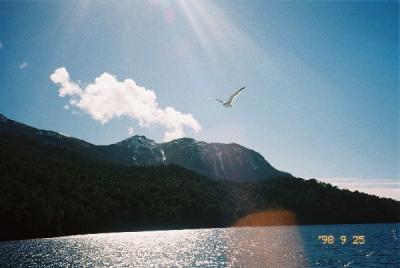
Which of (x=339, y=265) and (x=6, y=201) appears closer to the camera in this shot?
(x=339, y=265)

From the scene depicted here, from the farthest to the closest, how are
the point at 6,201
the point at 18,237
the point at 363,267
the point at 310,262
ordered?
1. the point at 6,201
2. the point at 18,237
3. the point at 310,262
4. the point at 363,267

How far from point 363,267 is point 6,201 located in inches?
5694

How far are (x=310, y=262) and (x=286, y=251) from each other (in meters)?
23.9

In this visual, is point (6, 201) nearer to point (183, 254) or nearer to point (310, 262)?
point (183, 254)

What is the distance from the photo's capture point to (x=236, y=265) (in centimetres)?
8312

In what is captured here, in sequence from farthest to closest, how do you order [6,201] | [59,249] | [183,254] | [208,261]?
[6,201] → [59,249] → [183,254] → [208,261]

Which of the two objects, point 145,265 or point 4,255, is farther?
point 4,255

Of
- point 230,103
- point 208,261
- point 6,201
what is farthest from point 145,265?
point 6,201

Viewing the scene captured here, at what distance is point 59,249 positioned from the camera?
4715 inches

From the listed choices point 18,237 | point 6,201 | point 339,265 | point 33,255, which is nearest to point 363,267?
point 339,265

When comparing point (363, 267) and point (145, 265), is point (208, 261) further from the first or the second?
point (363, 267)

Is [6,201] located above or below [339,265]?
above

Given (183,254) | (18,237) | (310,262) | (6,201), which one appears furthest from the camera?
(6,201)

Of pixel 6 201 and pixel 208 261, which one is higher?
pixel 6 201
